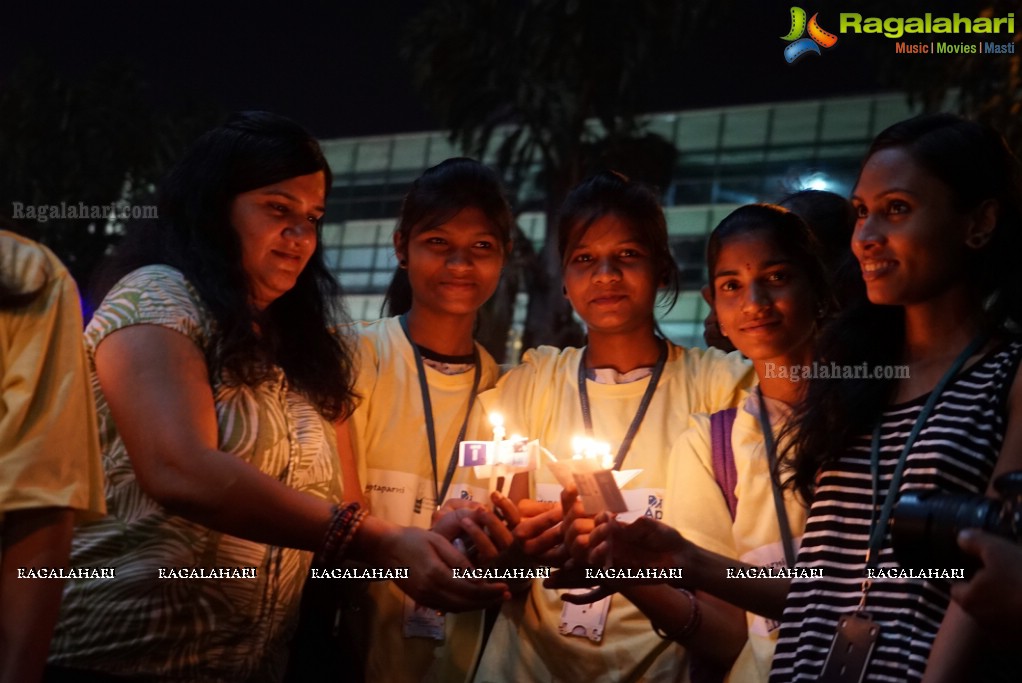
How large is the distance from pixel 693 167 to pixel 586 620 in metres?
29.6

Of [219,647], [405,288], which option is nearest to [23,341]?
[219,647]

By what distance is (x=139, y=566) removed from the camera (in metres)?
2.61

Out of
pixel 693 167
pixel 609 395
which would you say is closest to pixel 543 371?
pixel 609 395

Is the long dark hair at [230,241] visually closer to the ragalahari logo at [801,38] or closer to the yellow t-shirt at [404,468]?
the yellow t-shirt at [404,468]

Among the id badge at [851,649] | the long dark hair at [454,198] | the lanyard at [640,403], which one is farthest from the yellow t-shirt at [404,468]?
the id badge at [851,649]

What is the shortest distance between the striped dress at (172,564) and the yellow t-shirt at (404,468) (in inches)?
32.5

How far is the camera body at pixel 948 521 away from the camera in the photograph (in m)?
2.01

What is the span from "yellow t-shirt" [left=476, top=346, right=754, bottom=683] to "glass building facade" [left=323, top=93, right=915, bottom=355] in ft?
80.7

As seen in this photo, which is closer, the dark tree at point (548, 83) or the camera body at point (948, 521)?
A: the camera body at point (948, 521)

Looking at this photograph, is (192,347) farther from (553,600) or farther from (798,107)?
(798,107)

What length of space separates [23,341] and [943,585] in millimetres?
2094

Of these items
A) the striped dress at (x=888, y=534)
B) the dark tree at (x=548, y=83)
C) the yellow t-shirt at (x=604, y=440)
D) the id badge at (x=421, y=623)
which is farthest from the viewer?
the dark tree at (x=548, y=83)

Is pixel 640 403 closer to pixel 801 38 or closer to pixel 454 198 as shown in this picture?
pixel 454 198

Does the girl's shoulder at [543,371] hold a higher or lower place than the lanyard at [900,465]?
higher
